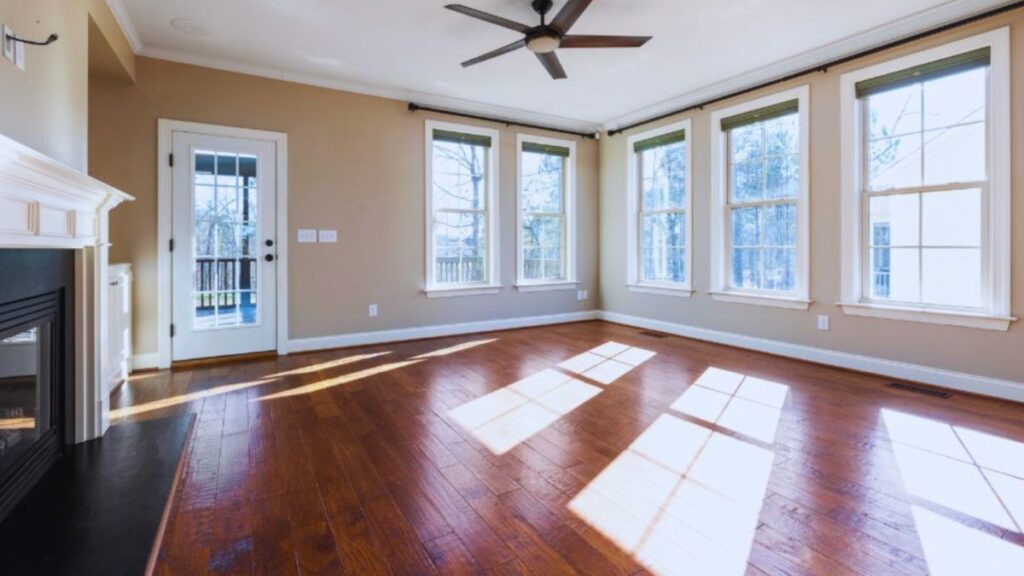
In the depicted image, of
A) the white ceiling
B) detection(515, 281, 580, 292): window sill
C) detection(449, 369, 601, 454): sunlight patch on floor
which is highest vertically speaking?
the white ceiling

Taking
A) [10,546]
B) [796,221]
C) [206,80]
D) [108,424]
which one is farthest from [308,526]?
[796,221]

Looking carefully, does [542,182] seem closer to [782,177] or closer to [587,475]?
[782,177]

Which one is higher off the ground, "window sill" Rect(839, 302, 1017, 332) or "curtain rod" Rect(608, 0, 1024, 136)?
"curtain rod" Rect(608, 0, 1024, 136)

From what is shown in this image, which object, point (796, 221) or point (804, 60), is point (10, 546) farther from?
point (804, 60)

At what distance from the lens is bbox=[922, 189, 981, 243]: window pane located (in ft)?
10.9

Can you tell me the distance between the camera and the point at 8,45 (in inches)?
66.7

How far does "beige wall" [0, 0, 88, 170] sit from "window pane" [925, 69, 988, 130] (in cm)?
518

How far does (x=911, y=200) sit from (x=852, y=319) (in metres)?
1.00

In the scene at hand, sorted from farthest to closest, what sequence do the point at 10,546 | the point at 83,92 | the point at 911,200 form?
1. the point at 911,200
2. the point at 83,92
3. the point at 10,546

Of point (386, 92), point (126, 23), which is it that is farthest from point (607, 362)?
point (126, 23)

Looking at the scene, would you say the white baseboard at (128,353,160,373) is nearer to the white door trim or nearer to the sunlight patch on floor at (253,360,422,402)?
the white door trim

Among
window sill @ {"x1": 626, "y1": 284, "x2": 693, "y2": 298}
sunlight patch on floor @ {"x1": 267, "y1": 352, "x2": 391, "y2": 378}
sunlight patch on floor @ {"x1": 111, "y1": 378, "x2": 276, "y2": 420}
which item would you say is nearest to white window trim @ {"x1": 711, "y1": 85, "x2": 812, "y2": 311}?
window sill @ {"x1": 626, "y1": 284, "x2": 693, "y2": 298}

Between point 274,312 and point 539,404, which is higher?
point 274,312

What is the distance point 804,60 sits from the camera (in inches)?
163
